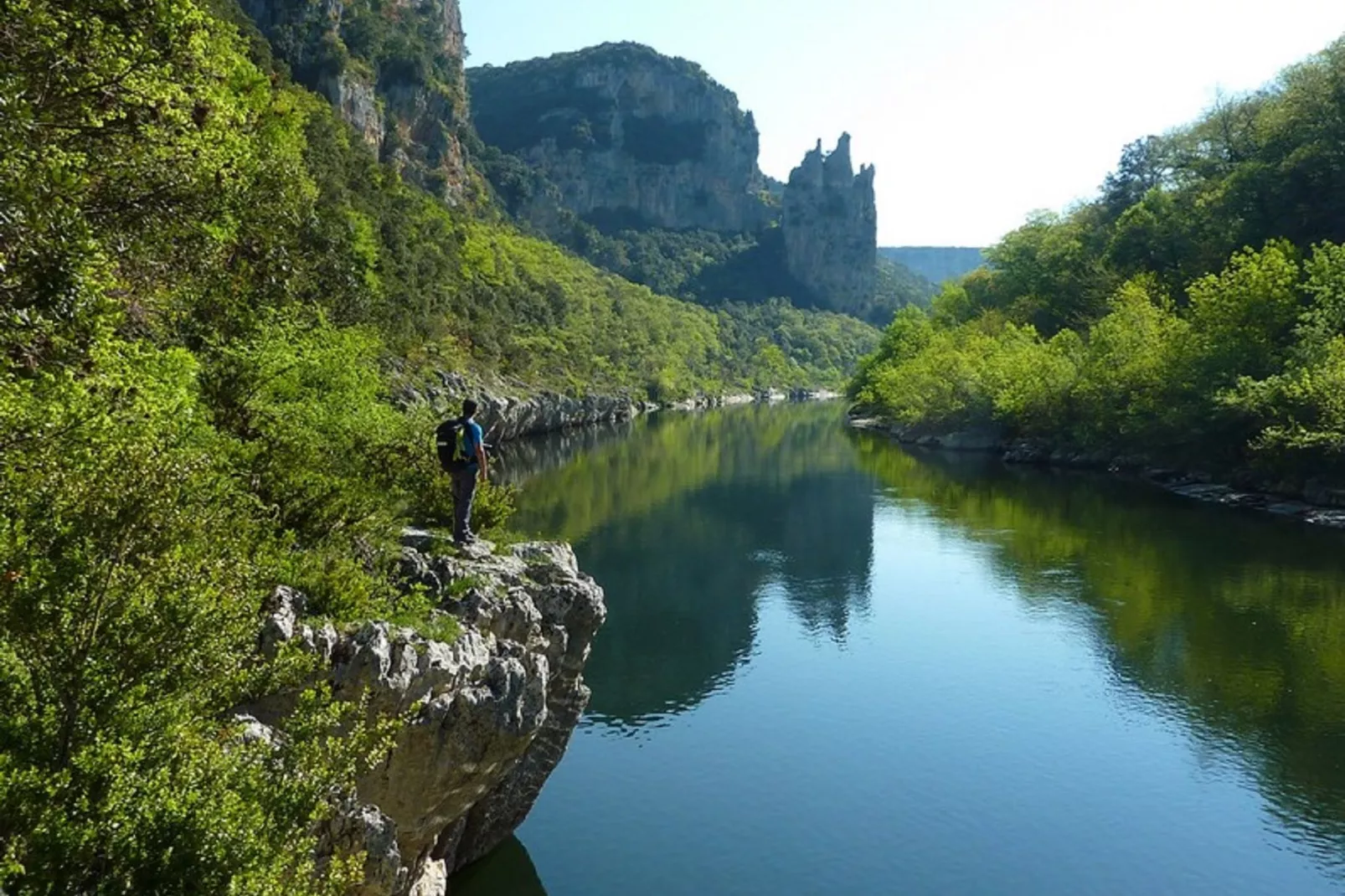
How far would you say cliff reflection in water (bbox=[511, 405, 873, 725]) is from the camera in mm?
27234

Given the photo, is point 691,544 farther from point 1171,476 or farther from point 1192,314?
point 1192,314

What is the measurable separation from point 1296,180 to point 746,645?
62.6m

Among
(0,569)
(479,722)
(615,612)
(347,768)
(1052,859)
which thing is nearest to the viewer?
(0,569)

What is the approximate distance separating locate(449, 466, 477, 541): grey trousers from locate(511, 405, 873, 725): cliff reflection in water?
8.52 m

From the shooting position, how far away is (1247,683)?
24469 mm

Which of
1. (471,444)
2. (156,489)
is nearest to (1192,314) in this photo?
(471,444)

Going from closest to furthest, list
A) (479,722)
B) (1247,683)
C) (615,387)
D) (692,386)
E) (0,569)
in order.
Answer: (0,569) < (479,722) < (1247,683) < (615,387) < (692,386)

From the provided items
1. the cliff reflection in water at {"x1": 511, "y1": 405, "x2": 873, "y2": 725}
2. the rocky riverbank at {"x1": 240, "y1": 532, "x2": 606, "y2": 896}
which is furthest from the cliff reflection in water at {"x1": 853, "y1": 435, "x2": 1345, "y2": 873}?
the rocky riverbank at {"x1": 240, "y1": 532, "x2": 606, "y2": 896}

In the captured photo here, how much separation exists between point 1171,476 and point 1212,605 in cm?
3147

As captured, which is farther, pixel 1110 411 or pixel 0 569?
pixel 1110 411

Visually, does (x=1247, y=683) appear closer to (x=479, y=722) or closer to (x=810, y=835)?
(x=810, y=835)

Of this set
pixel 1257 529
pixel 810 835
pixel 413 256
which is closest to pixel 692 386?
pixel 413 256

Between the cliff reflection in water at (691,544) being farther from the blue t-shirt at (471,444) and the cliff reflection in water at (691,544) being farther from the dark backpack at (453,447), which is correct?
the dark backpack at (453,447)

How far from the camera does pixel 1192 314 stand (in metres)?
65.9
